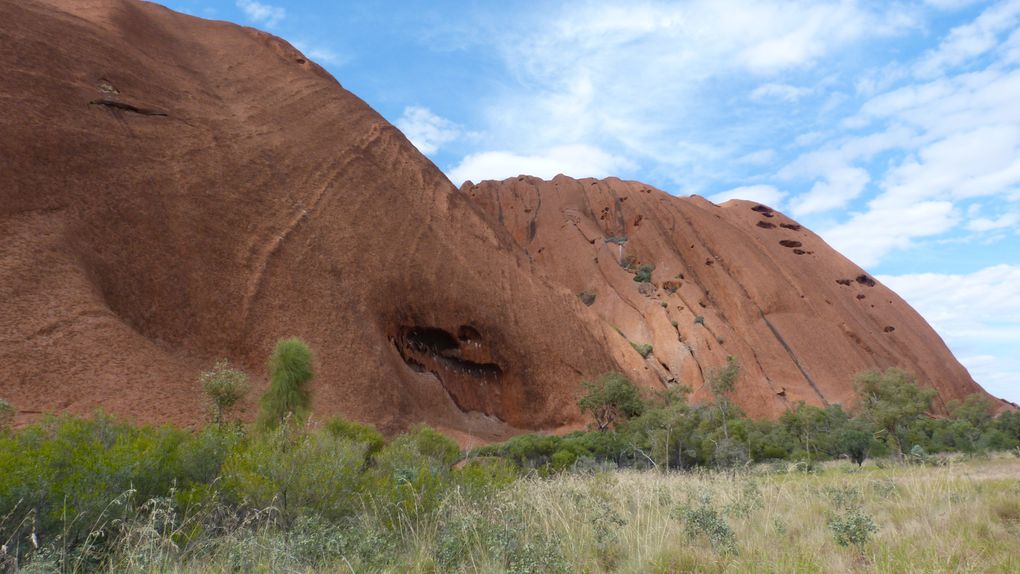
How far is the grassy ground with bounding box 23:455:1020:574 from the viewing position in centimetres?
396

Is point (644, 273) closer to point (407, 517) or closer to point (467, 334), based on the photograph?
point (467, 334)

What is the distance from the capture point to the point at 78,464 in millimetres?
5148

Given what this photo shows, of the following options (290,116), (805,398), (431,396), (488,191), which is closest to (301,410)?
(431,396)

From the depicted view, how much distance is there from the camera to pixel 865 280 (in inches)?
2594

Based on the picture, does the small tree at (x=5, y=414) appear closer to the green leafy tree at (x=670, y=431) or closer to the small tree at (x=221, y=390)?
the small tree at (x=221, y=390)

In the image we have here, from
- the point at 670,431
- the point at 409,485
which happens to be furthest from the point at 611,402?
the point at 409,485

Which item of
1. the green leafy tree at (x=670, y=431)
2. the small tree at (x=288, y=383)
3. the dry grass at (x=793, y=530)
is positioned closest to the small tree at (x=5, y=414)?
the small tree at (x=288, y=383)

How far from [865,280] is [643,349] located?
1448 inches

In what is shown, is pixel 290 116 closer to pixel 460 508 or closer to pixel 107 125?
pixel 107 125

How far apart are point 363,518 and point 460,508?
33.9 inches

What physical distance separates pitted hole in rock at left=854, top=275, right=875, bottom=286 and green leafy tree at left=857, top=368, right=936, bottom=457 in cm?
2658

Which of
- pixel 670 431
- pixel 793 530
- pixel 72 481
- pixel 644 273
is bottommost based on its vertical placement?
pixel 670 431

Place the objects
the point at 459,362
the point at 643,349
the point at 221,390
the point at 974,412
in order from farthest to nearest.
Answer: the point at 643,349 → the point at 974,412 → the point at 459,362 → the point at 221,390

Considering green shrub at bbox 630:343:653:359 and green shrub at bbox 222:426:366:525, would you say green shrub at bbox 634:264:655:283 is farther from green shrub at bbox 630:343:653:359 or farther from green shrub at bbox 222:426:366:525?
green shrub at bbox 222:426:366:525
